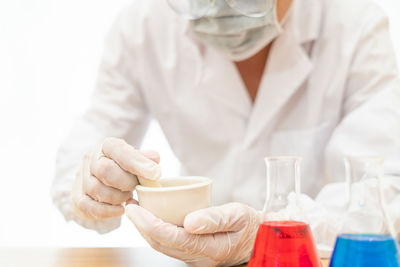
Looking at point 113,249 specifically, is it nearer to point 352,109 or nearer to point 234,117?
point 234,117

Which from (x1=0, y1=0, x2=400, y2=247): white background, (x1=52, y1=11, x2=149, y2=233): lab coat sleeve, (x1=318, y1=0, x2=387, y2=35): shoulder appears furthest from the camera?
(x1=0, y1=0, x2=400, y2=247): white background

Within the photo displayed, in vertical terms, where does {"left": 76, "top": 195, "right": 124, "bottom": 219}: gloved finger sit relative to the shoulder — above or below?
below

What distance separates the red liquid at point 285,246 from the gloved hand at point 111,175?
25 cm

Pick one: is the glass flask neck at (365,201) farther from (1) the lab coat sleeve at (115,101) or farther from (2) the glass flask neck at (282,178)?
(1) the lab coat sleeve at (115,101)

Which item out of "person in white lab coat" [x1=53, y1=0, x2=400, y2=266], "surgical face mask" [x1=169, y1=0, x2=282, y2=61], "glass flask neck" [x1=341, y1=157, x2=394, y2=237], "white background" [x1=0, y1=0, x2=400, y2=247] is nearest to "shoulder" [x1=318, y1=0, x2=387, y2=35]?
"person in white lab coat" [x1=53, y1=0, x2=400, y2=266]

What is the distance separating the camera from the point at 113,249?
1.03 metres

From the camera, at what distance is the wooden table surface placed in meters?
0.90

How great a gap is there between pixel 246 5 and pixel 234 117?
47cm

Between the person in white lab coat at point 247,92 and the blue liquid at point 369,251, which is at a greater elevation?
the person in white lab coat at point 247,92

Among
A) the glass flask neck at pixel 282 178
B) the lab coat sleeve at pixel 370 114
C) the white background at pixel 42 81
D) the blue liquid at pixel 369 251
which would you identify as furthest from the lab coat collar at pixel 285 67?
the white background at pixel 42 81

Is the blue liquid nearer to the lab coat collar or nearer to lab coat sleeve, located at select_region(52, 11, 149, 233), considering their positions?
the lab coat collar

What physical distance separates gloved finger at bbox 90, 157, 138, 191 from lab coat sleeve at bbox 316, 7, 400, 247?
55cm

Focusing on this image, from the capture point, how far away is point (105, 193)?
38.7 inches

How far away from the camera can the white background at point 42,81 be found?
2760 mm
